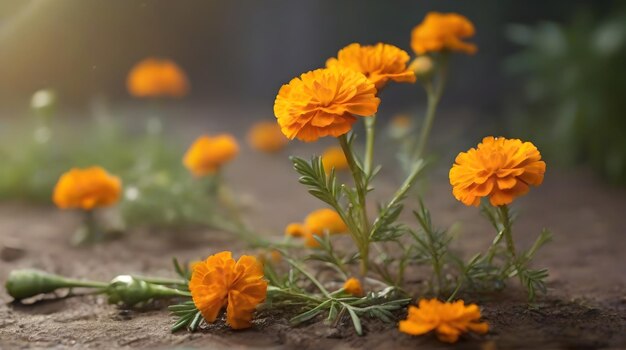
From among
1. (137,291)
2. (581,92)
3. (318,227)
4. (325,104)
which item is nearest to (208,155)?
(318,227)

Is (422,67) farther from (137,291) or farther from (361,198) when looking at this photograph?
(137,291)

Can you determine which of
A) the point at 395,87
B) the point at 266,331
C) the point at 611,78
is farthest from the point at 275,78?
the point at 266,331

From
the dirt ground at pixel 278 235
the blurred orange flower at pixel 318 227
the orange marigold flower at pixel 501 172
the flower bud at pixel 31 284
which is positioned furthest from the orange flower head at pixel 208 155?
the orange marigold flower at pixel 501 172

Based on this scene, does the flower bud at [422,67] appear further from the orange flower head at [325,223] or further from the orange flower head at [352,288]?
the orange flower head at [352,288]

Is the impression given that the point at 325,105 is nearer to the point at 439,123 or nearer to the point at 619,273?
the point at 619,273

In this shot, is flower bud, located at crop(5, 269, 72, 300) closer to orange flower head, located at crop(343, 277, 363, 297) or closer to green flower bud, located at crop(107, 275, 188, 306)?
green flower bud, located at crop(107, 275, 188, 306)

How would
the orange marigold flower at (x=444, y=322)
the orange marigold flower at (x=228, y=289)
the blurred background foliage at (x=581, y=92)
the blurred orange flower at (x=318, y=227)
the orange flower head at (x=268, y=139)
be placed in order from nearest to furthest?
the orange marigold flower at (x=444, y=322) < the orange marigold flower at (x=228, y=289) < the blurred orange flower at (x=318, y=227) < the blurred background foliage at (x=581, y=92) < the orange flower head at (x=268, y=139)
